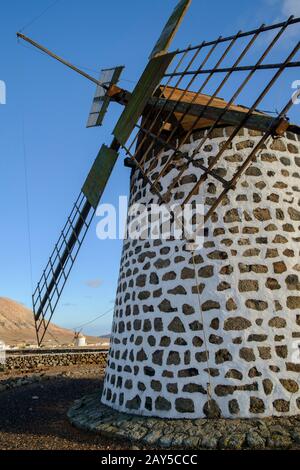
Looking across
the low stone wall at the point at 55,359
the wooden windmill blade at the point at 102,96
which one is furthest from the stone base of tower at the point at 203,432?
the low stone wall at the point at 55,359

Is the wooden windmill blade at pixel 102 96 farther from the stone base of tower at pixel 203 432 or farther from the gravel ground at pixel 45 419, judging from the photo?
the stone base of tower at pixel 203 432

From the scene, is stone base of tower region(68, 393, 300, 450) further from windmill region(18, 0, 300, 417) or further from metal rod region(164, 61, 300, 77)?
metal rod region(164, 61, 300, 77)

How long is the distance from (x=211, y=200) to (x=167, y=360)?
8.55 ft

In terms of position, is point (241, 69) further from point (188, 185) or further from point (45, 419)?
point (45, 419)

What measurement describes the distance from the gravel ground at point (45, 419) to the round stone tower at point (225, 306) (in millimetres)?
891

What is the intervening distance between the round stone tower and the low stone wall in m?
12.2

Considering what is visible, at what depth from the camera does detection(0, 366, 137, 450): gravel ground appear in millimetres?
5914

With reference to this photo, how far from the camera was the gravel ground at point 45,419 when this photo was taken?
591cm

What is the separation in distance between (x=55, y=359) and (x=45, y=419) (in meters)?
12.2

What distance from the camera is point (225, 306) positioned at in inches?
244

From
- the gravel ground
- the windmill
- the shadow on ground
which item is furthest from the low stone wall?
the windmill

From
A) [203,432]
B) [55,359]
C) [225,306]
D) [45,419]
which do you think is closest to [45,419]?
[45,419]
